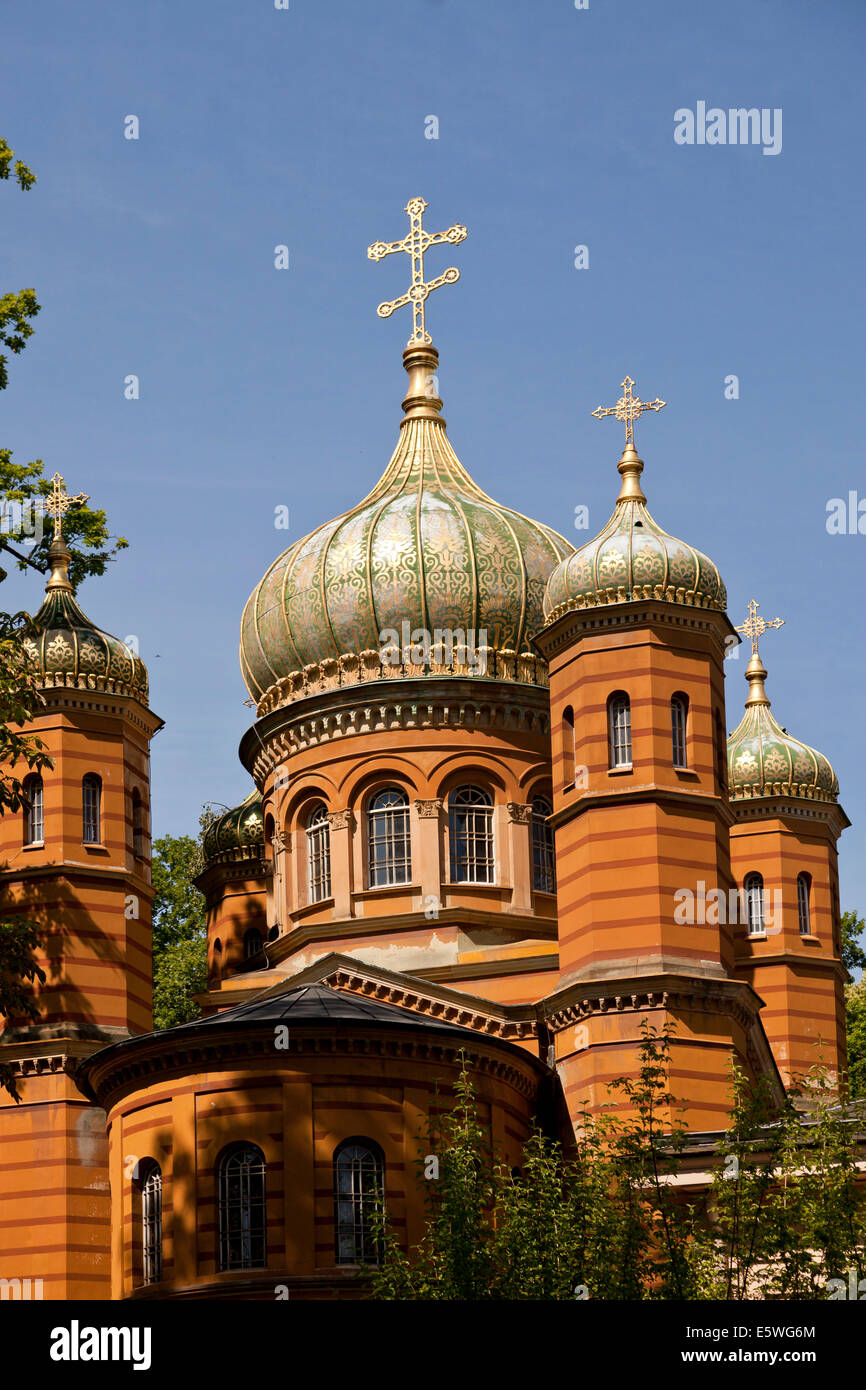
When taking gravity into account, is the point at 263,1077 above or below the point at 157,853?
below

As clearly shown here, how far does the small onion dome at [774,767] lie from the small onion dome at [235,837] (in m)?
10.8

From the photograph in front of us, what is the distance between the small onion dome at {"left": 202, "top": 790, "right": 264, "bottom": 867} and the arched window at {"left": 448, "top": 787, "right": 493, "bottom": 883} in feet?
29.1

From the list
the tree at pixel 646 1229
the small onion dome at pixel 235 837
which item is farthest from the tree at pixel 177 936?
the tree at pixel 646 1229

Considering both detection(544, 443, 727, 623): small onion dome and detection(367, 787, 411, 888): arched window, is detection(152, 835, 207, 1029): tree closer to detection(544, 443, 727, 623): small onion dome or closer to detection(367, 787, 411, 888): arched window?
detection(367, 787, 411, 888): arched window

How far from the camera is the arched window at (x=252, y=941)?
1976 inches

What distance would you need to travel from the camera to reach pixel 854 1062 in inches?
2265

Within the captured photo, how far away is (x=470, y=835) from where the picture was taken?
42156mm

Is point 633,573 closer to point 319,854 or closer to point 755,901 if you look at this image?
point 319,854

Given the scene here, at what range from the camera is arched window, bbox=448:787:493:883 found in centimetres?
4184

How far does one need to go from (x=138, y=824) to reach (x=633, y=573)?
1055cm

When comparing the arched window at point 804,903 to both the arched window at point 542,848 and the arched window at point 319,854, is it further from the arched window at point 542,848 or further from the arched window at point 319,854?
the arched window at point 319,854
